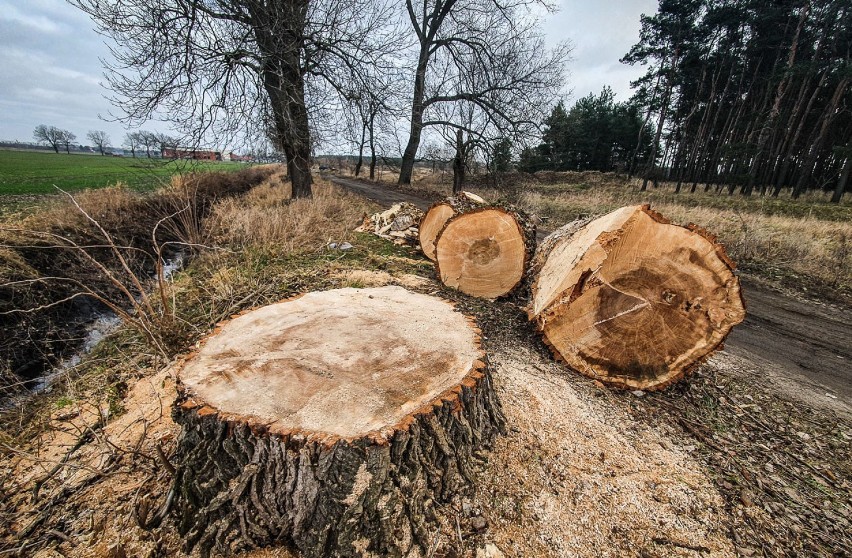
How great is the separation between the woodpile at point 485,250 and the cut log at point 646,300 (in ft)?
3.67

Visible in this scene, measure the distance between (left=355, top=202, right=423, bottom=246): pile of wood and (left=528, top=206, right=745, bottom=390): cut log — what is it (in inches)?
148

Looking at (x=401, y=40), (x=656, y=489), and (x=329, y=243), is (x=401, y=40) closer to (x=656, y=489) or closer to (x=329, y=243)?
(x=329, y=243)

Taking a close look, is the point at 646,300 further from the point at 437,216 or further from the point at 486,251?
the point at 437,216

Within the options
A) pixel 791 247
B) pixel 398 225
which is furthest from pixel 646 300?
pixel 791 247

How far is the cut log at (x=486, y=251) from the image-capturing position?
10.6 feet

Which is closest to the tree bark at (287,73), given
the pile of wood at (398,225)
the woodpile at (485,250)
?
the pile of wood at (398,225)

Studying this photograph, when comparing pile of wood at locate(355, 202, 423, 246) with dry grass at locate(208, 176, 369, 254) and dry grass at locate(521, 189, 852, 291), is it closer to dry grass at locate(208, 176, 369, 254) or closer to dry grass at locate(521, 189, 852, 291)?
dry grass at locate(208, 176, 369, 254)

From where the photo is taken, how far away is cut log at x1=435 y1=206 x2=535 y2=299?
3.23 metres

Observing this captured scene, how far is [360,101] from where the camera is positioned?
6844 mm

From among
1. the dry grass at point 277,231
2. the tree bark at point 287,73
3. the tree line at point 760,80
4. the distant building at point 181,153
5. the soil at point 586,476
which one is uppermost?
the tree line at point 760,80

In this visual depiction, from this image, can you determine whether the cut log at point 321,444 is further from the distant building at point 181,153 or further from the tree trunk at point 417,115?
the tree trunk at point 417,115

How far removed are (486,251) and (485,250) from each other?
1cm

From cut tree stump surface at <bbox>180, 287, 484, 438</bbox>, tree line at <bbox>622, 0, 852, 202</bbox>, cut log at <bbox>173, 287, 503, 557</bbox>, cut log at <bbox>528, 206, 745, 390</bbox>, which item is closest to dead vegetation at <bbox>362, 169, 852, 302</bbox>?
cut log at <bbox>528, 206, 745, 390</bbox>

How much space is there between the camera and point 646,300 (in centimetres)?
200
